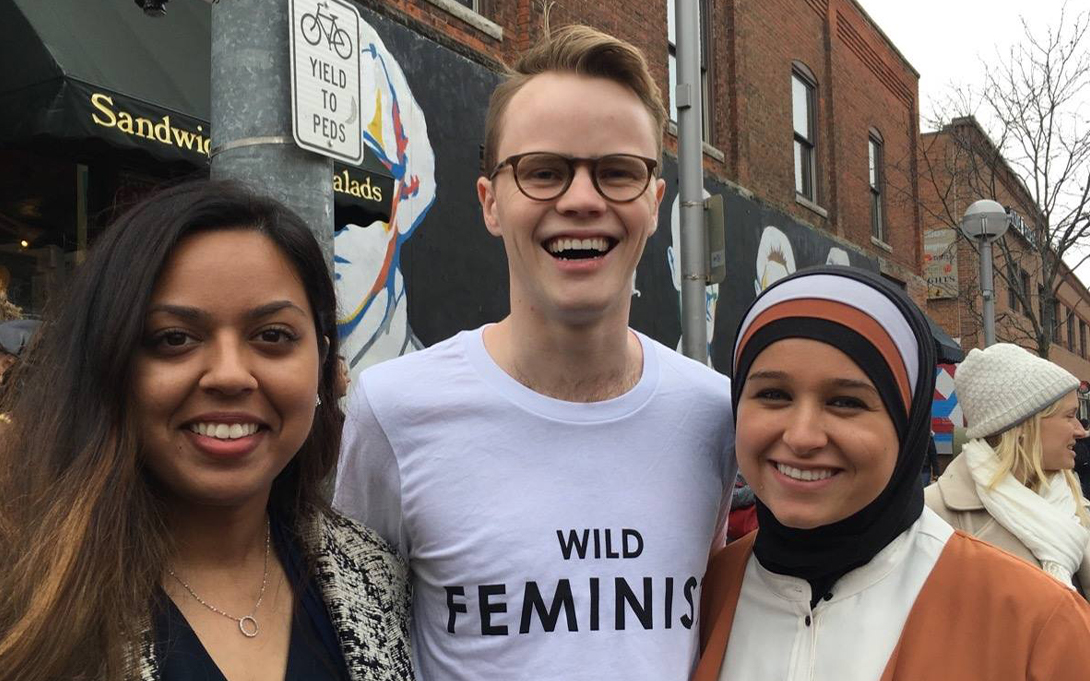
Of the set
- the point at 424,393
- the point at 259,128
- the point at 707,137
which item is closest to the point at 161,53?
the point at 259,128

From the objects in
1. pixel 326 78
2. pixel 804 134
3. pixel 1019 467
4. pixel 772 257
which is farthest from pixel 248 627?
pixel 804 134

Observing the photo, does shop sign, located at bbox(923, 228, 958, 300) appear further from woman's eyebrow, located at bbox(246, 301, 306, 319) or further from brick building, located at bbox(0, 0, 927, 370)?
woman's eyebrow, located at bbox(246, 301, 306, 319)

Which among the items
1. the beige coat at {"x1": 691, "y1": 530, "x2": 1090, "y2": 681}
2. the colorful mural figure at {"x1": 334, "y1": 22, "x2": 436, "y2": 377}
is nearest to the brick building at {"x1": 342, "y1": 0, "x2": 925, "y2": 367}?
the colorful mural figure at {"x1": 334, "y1": 22, "x2": 436, "y2": 377}

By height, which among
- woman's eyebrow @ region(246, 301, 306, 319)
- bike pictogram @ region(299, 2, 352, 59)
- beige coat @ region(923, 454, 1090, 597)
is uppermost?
bike pictogram @ region(299, 2, 352, 59)

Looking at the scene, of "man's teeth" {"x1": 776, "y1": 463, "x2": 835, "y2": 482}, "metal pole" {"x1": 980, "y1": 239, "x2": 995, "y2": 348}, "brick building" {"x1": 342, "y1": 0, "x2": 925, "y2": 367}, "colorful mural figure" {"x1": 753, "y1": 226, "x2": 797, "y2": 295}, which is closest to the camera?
"man's teeth" {"x1": 776, "y1": 463, "x2": 835, "y2": 482}

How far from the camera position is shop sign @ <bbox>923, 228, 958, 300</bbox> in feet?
76.3

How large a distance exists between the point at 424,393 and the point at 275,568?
0.50m

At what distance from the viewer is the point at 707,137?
11.9 m

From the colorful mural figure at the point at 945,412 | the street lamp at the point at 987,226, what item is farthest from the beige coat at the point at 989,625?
the street lamp at the point at 987,226

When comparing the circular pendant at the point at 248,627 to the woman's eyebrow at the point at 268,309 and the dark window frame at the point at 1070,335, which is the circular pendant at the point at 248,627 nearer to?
the woman's eyebrow at the point at 268,309

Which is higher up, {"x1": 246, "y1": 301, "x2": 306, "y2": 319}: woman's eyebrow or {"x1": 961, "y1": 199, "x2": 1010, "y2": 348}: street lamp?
{"x1": 961, "y1": 199, "x2": 1010, "y2": 348}: street lamp

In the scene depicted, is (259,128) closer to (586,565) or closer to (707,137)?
(586,565)

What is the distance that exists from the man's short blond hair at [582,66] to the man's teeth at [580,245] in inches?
10.9

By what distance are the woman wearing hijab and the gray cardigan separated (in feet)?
2.15
